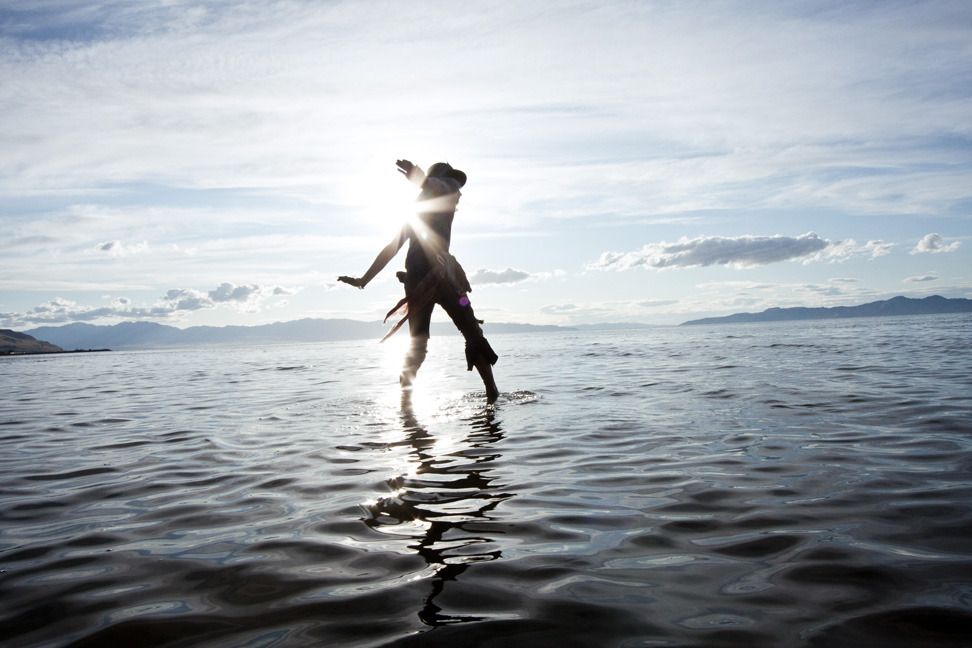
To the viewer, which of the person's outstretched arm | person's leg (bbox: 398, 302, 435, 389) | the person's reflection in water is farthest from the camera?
person's leg (bbox: 398, 302, 435, 389)

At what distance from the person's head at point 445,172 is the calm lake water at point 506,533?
3930 millimetres

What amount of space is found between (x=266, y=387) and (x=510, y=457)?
32.0 feet

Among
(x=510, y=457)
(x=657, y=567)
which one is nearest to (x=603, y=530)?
(x=657, y=567)

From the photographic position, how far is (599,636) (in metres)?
1.91

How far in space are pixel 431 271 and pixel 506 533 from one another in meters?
5.53

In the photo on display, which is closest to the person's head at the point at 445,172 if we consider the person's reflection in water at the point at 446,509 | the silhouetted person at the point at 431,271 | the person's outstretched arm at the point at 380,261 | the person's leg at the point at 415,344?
the silhouetted person at the point at 431,271

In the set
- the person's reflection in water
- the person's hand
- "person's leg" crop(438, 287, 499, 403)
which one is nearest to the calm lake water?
the person's reflection in water

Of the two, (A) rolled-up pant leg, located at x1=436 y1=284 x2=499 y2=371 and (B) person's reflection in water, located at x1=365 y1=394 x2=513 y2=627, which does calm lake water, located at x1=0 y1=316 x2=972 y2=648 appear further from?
(A) rolled-up pant leg, located at x1=436 y1=284 x2=499 y2=371

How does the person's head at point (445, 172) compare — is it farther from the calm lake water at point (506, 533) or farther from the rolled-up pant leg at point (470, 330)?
the calm lake water at point (506, 533)

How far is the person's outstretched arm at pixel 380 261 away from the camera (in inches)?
307

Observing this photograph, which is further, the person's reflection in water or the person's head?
the person's head

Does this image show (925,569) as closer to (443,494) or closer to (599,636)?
(599,636)

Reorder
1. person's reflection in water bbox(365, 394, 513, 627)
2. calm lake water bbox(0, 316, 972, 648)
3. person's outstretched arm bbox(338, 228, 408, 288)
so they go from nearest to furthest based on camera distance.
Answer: calm lake water bbox(0, 316, 972, 648), person's reflection in water bbox(365, 394, 513, 627), person's outstretched arm bbox(338, 228, 408, 288)

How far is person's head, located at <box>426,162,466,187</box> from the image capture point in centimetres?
832
